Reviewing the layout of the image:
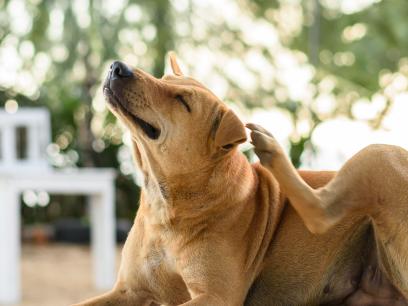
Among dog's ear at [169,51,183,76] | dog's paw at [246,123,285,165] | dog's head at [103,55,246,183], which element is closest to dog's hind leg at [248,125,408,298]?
dog's paw at [246,123,285,165]

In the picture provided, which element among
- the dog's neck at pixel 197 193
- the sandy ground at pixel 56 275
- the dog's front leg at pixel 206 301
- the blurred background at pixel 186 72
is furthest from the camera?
the blurred background at pixel 186 72

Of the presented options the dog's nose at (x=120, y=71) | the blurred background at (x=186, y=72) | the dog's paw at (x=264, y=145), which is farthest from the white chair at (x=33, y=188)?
the dog's paw at (x=264, y=145)

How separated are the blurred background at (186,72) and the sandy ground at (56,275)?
9cm

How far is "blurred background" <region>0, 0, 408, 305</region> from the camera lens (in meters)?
9.30

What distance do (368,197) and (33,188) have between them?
3542mm

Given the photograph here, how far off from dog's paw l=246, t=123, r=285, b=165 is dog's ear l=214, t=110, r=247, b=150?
5cm

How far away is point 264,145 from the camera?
266 centimetres

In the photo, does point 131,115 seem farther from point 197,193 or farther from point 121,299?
point 121,299

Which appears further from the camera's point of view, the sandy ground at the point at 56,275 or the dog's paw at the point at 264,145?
the sandy ground at the point at 56,275

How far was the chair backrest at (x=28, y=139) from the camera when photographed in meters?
6.03

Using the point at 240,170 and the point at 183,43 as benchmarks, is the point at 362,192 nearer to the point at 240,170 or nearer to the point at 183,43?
the point at 240,170

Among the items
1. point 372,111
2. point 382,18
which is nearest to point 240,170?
point 372,111

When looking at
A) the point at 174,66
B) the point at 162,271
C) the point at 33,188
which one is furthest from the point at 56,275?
the point at 162,271

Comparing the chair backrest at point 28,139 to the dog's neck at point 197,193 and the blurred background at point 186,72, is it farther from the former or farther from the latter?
the dog's neck at point 197,193
